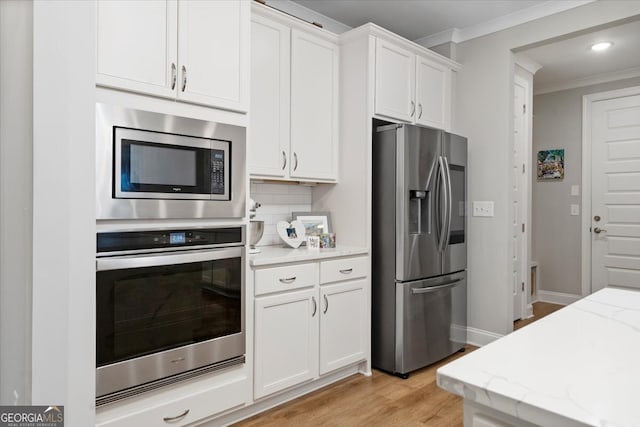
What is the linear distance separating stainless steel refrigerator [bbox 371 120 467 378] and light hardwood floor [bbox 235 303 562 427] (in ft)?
0.61

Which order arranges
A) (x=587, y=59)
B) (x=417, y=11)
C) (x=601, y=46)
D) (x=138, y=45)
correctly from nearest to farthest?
1. (x=138, y=45)
2. (x=417, y=11)
3. (x=601, y=46)
4. (x=587, y=59)

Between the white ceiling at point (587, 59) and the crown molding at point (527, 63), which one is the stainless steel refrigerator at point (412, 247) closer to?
the crown molding at point (527, 63)

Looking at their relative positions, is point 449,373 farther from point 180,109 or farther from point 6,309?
point 180,109

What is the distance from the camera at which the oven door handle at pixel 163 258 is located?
1699 mm

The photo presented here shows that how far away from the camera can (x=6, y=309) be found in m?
0.30

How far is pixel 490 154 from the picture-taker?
3518 millimetres

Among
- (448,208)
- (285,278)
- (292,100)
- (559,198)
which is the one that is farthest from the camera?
(559,198)

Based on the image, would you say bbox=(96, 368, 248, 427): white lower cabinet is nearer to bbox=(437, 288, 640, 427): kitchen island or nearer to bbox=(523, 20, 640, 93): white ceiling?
bbox=(437, 288, 640, 427): kitchen island

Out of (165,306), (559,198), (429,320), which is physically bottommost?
(429,320)

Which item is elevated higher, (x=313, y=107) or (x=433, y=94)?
(x=433, y=94)

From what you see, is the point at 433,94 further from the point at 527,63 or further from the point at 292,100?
the point at 527,63

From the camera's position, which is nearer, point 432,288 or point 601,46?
point 432,288

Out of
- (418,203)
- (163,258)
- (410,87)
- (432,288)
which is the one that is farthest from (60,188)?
(410,87)

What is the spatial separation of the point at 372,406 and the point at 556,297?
3675 millimetres
